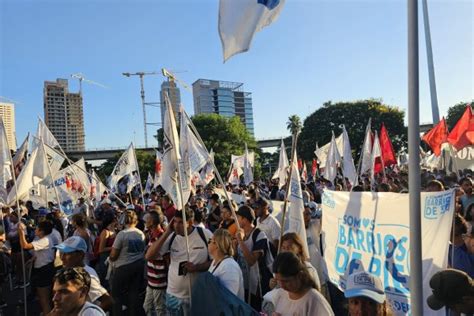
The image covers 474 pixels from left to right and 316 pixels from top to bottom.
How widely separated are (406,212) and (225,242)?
5.60ft

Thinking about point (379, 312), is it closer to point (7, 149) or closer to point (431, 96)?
point (7, 149)

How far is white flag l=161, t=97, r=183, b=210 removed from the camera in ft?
19.6

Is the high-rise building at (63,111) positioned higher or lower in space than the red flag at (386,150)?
higher

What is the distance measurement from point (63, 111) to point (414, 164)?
148m

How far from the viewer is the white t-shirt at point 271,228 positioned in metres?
5.78

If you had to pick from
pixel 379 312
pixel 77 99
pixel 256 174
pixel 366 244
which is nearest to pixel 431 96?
pixel 366 244

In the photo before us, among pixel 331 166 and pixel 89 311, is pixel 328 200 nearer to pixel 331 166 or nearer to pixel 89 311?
pixel 89 311

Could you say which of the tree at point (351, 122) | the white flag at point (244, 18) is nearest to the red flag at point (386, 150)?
the white flag at point (244, 18)

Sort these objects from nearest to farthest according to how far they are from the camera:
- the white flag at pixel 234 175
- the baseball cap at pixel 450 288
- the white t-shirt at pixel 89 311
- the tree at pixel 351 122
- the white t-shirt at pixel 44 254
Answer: the baseball cap at pixel 450 288, the white t-shirt at pixel 89 311, the white t-shirt at pixel 44 254, the white flag at pixel 234 175, the tree at pixel 351 122

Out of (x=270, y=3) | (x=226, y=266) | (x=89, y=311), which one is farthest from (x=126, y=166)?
(x=270, y=3)

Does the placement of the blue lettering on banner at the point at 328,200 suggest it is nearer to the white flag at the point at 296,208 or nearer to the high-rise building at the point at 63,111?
the white flag at the point at 296,208

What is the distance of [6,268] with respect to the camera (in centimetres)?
692

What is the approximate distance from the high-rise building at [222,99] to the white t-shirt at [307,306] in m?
131

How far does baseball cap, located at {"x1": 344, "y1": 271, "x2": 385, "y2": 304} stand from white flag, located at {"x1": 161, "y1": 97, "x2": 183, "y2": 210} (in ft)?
11.5
